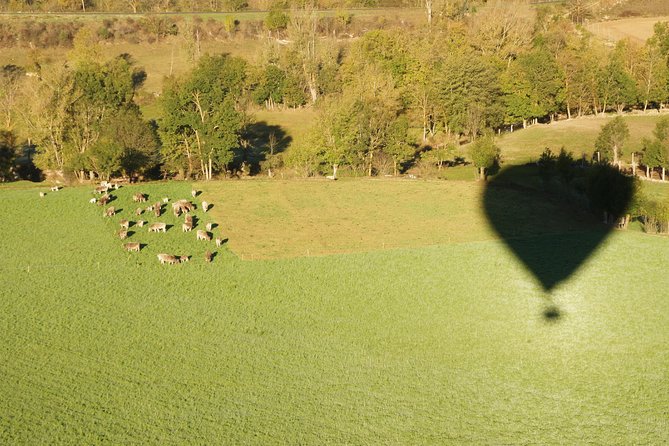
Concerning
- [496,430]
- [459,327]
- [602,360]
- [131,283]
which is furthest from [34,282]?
[602,360]

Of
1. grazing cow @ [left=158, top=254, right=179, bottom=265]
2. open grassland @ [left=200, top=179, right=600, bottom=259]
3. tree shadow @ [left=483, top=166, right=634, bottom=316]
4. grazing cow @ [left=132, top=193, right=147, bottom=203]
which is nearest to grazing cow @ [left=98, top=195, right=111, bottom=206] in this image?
grazing cow @ [left=132, top=193, right=147, bottom=203]

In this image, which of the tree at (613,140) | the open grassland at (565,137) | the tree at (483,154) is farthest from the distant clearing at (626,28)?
the tree at (483,154)

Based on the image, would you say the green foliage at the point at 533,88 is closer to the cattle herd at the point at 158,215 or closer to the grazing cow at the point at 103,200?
the cattle herd at the point at 158,215

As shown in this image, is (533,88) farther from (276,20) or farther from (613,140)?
(276,20)

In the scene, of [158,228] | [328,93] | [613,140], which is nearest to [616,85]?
[613,140]

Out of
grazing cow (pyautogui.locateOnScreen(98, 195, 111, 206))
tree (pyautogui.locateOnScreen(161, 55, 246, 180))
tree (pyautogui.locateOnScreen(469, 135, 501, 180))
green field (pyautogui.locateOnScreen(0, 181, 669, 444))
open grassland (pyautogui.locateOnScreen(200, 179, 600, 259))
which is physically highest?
tree (pyautogui.locateOnScreen(161, 55, 246, 180))

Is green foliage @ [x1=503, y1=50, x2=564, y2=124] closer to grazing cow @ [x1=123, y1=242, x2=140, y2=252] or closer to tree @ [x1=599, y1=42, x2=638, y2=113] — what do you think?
tree @ [x1=599, y1=42, x2=638, y2=113]

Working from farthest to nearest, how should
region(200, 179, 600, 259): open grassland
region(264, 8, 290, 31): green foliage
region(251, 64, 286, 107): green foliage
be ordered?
1. region(264, 8, 290, 31): green foliage
2. region(251, 64, 286, 107): green foliage
3. region(200, 179, 600, 259): open grassland
